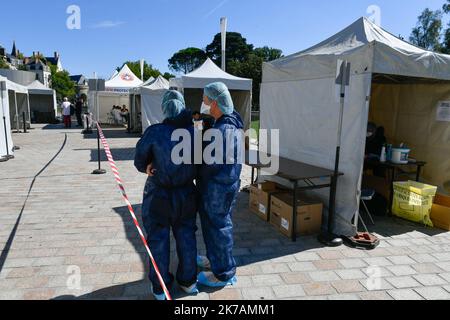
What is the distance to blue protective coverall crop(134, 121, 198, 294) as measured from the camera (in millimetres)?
2561

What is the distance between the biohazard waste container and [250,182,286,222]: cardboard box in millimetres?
1785

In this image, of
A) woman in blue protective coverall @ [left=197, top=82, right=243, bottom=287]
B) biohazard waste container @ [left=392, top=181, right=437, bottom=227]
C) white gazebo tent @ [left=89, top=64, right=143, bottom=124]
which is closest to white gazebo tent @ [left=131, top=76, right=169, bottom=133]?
white gazebo tent @ [left=89, top=64, right=143, bottom=124]

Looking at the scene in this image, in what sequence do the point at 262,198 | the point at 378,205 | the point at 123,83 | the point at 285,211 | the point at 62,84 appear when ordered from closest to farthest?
the point at 285,211 < the point at 262,198 < the point at 378,205 < the point at 123,83 < the point at 62,84

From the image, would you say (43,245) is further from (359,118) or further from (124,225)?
(359,118)

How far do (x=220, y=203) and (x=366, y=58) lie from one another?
2.55 m

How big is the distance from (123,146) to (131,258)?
378 inches

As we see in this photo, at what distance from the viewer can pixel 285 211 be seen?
13.9ft

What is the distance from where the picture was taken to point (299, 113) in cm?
513

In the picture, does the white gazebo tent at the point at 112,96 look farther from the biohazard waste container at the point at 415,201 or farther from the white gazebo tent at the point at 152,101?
the biohazard waste container at the point at 415,201

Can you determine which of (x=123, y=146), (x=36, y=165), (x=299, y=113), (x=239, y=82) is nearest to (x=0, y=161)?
(x=36, y=165)

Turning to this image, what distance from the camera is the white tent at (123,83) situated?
17.8 metres

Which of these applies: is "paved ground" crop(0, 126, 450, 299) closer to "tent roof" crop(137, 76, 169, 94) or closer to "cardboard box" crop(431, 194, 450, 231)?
"cardboard box" crop(431, 194, 450, 231)

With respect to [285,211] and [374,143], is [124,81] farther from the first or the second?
[285,211]

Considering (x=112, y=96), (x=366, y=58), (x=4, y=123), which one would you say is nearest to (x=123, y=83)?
(x=112, y=96)
